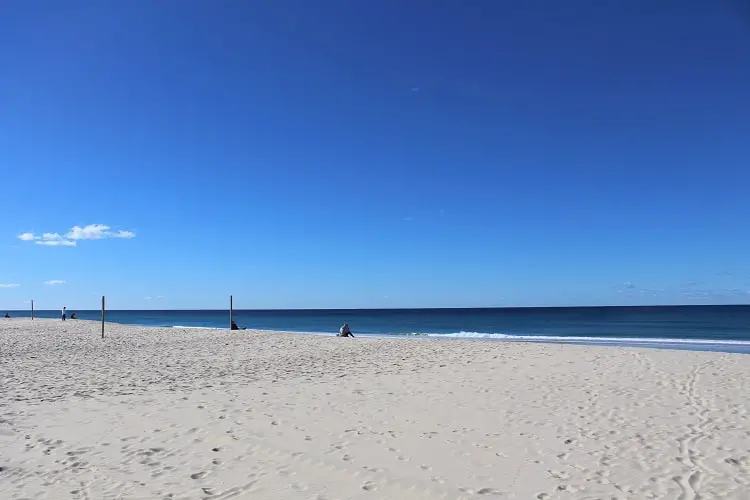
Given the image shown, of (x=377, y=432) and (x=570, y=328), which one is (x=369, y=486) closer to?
(x=377, y=432)

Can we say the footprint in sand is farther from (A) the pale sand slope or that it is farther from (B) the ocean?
(B) the ocean

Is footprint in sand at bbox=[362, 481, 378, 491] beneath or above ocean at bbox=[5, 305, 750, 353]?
above

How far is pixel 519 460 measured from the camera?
5539mm

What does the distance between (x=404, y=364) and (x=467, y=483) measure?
8914 millimetres

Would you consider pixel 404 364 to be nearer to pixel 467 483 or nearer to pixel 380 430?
pixel 380 430

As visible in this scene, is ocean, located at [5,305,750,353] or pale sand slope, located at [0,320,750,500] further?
ocean, located at [5,305,750,353]

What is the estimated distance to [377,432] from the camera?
6680mm

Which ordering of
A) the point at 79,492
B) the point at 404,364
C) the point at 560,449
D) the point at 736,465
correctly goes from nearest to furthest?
the point at 79,492 < the point at 736,465 < the point at 560,449 < the point at 404,364

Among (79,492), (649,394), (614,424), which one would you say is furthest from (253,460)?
(649,394)

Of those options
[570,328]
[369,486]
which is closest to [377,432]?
[369,486]

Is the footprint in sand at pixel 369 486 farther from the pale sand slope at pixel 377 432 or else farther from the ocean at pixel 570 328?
the ocean at pixel 570 328

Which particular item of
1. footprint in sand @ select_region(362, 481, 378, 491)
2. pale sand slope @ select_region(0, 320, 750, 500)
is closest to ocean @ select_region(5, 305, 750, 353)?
pale sand slope @ select_region(0, 320, 750, 500)

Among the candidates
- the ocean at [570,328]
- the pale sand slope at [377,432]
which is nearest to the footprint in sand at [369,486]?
the pale sand slope at [377,432]

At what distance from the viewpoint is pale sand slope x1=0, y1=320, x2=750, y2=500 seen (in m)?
4.84
